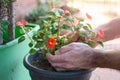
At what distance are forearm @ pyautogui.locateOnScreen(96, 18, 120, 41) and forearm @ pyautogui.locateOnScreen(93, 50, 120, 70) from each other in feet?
1.16

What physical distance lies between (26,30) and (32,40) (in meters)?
0.09

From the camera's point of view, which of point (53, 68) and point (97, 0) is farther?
point (97, 0)

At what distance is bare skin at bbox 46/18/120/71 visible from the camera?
0.89 meters

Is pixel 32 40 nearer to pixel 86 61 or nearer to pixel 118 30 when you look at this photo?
pixel 86 61

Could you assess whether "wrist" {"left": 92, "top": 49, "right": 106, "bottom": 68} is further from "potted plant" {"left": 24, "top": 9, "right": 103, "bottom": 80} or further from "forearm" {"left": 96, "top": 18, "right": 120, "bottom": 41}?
"forearm" {"left": 96, "top": 18, "right": 120, "bottom": 41}

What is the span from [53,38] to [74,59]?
3.8 inches

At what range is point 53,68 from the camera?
3.04ft

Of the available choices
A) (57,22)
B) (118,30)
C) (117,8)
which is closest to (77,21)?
(57,22)

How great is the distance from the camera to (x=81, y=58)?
89 centimetres

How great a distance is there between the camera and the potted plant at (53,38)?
90 centimetres

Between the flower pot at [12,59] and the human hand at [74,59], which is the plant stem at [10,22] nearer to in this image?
the flower pot at [12,59]

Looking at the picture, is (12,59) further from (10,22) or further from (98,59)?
(98,59)

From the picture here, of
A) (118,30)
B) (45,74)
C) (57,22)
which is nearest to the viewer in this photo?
(45,74)

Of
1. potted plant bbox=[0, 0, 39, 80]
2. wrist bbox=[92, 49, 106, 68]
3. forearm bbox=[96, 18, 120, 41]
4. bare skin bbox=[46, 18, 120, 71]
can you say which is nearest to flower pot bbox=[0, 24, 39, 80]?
potted plant bbox=[0, 0, 39, 80]
